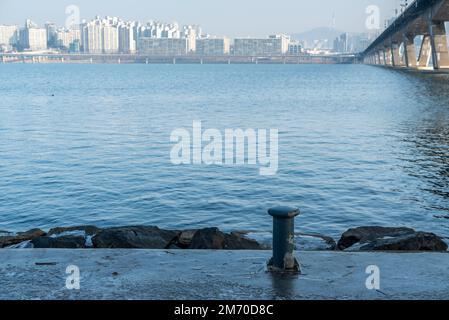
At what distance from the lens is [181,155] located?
3127 centimetres

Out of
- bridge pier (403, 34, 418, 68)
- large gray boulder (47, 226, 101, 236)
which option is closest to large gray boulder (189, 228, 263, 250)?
large gray boulder (47, 226, 101, 236)

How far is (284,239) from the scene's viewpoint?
7648mm

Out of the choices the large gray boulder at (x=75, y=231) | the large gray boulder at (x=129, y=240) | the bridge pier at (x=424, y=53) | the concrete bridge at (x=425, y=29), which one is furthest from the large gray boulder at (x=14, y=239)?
the bridge pier at (x=424, y=53)

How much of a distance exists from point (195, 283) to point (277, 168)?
64.4 ft

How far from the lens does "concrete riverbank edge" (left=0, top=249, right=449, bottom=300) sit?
6.91m

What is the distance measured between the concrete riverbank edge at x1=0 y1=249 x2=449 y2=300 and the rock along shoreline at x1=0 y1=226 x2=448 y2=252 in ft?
6.94

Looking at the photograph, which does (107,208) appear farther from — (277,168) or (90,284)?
(90,284)

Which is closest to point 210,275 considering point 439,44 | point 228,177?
point 228,177

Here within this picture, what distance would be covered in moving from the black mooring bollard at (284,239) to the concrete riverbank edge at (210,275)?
19 cm

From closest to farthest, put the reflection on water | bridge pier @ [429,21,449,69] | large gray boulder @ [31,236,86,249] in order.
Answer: large gray boulder @ [31,236,86,249] < the reflection on water < bridge pier @ [429,21,449,69]

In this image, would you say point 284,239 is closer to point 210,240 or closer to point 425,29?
point 210,240

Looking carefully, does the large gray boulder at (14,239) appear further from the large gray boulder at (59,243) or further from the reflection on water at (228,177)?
the reflection on water at (228,177)

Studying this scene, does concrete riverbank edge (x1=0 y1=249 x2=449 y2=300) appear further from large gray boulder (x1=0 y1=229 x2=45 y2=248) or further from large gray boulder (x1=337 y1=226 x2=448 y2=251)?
large gray boulder (x1=0 y1=229 x2=45 y2=248)

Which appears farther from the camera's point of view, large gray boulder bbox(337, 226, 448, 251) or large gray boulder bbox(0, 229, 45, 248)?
large gray boulder bbox(0, 229, 45, 248)
